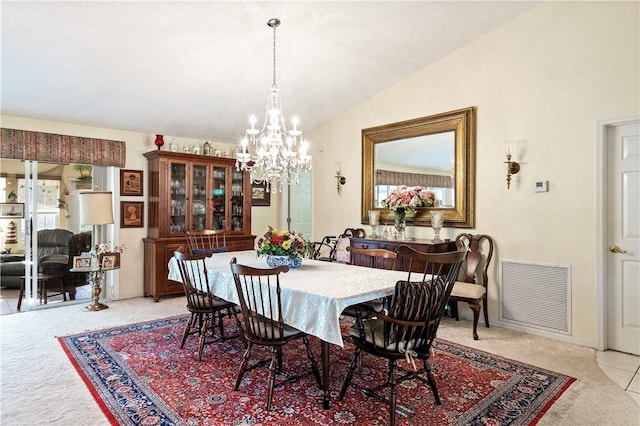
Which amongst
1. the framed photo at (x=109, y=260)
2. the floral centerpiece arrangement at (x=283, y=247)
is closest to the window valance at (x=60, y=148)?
the framed photo at (x=109, y=260)

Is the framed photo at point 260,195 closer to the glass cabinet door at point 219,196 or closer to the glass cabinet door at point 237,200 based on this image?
the glass cabinet door at point 237,200

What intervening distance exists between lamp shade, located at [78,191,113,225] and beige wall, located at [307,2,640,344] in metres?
4.09

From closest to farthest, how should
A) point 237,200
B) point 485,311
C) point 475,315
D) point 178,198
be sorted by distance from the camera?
1. point 475,315
2. point 485,311
3. point 178,198
4. point 237,200

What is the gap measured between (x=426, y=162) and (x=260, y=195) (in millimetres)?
3055

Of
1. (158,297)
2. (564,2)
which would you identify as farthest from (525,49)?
(158,297)

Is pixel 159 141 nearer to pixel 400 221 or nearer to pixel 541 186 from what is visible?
pixel 400 221

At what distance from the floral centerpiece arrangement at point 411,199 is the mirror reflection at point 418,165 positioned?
7cm

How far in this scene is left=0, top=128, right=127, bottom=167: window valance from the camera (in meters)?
4.30

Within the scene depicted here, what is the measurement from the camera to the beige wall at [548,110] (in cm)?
337

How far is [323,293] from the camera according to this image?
2303 millimetres

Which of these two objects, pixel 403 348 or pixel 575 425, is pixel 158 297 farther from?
pixel 575 425

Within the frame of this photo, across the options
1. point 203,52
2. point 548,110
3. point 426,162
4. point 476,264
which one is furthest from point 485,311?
point 203,52

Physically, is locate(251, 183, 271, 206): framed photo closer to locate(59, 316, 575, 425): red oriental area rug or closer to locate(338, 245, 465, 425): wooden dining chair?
locate(59, 316, 575, 425): red oriental area rug

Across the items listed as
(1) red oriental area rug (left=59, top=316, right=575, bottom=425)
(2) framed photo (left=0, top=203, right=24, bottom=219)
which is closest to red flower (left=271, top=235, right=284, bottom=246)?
(1) red oriental area rug (left=59, top=316, right=575, bottom=425)
